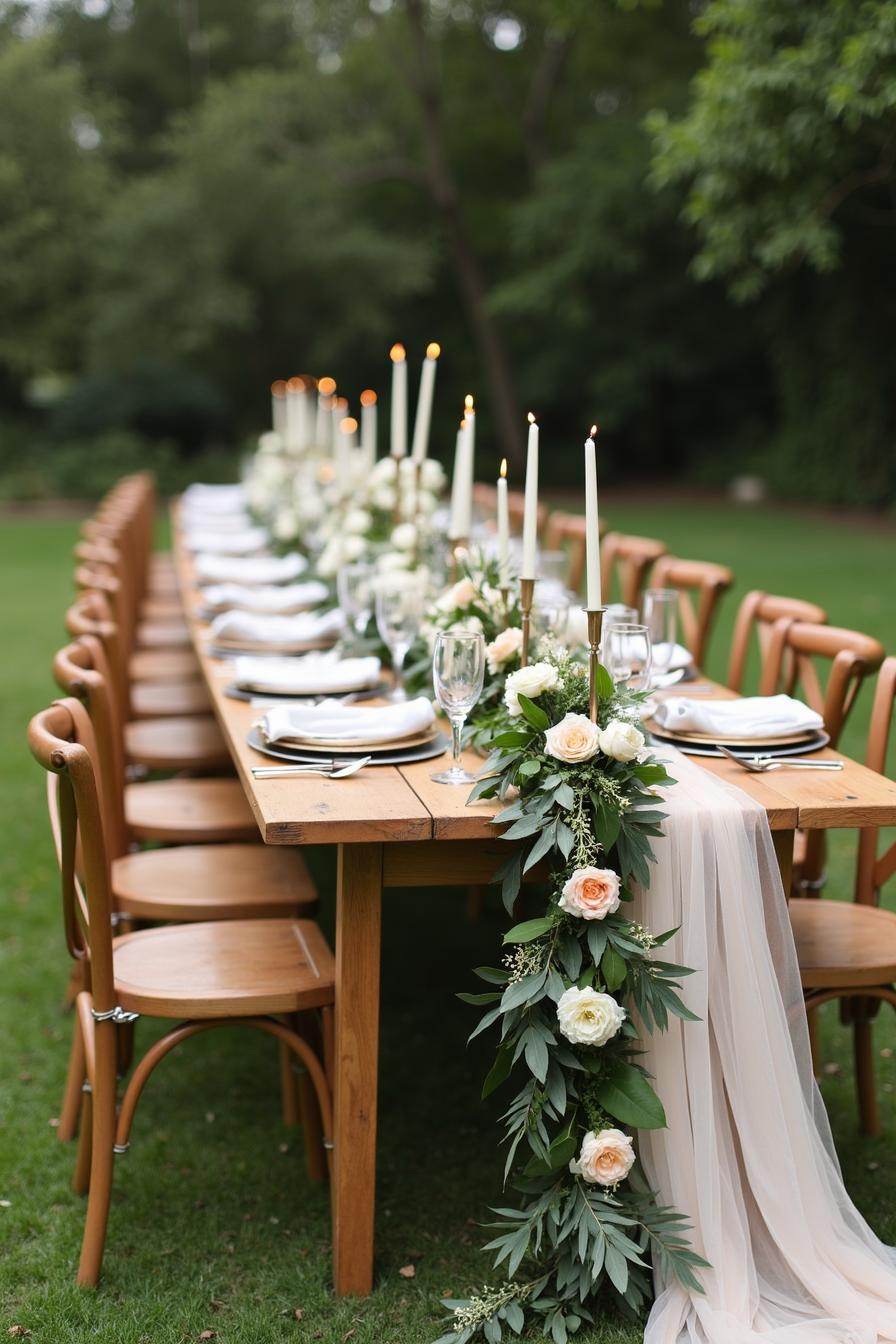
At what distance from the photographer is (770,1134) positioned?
8.32 ft

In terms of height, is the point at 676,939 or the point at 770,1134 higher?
the point at 676,939

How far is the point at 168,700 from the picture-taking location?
17.6 ft

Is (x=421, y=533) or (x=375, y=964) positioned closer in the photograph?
(x=375, y=964)

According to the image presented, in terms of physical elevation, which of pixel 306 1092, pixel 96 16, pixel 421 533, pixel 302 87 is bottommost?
pixel 306 1092

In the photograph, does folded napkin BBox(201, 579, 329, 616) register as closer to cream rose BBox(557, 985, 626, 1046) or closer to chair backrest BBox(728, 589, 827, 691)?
chair backrest BBox(728, 589, 827, 691)

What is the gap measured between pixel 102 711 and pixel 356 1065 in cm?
98

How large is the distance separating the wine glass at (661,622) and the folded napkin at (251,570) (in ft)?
7.39

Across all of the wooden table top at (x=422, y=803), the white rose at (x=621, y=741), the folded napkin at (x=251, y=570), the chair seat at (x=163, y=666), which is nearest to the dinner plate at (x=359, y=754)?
the wooden table top at (x=422, y=803)

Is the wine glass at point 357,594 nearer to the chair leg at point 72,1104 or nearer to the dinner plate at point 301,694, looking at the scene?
the dinner plate at point 301,694

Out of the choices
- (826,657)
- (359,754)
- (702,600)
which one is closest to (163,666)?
(702,600)

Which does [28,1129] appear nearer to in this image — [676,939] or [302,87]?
[676,939]

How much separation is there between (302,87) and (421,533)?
18.4 metres

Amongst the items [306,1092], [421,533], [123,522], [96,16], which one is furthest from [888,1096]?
[96,16]

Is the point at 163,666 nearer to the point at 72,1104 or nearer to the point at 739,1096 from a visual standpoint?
the point at 72,1104
